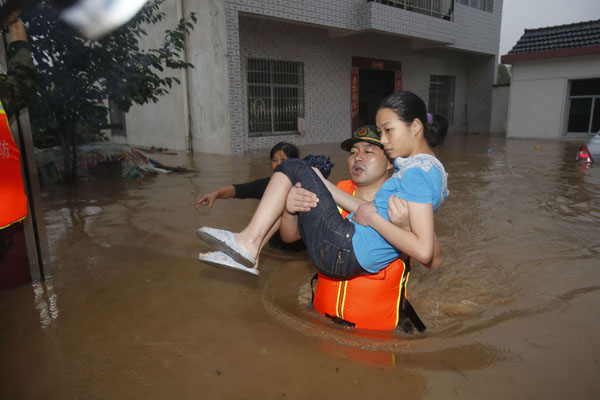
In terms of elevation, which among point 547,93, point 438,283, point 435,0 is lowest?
point 438,283

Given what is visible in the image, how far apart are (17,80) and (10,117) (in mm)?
294

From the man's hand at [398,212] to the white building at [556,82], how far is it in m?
14.9

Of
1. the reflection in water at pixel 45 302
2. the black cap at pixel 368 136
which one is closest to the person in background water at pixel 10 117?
the reflection in water at pixel 45 302

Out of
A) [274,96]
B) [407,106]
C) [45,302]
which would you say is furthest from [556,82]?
[45,302]

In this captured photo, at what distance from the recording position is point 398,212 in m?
1.86

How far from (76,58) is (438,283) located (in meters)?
5.61

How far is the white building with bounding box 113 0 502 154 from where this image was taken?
979 centimetres

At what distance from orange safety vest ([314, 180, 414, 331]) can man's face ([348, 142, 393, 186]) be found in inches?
27.4

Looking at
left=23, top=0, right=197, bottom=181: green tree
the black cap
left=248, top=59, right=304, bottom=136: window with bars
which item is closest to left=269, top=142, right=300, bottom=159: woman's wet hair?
the black cap

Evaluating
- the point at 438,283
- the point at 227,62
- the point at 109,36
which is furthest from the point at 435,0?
the point at 438,283

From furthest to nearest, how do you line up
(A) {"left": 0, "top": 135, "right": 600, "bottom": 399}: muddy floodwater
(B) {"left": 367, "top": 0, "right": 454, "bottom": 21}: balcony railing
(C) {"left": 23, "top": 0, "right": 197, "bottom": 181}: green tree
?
(B) {"left": 367, "top": 0, "right": 454, "bottom": 21}: balcony railing < (C) {"left": 23, "top": 0, "right": 197, "bottom": 181}: green tree < (A) {"left": 0, "top": 135, "right": 600, "bottom": 399}: muddy floodwater

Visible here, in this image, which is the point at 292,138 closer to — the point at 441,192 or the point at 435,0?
the point at 435,0

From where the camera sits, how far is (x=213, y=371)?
5.98ft

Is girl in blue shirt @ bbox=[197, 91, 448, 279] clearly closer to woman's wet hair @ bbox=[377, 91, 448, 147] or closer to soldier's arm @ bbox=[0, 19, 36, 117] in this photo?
woman's wet hair @ bbox=[377, 91, 448, 147]
